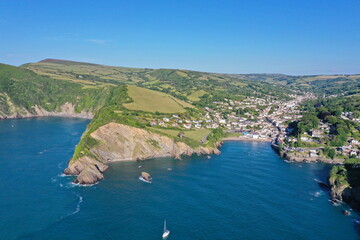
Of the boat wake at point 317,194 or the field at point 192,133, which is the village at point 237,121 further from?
the boat wake at point 317,194

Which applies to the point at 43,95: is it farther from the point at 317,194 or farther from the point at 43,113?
the point at 317,194

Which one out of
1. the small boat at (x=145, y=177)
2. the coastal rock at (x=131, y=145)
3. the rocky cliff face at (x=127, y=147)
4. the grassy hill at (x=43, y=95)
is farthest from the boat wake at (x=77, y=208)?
the grassy hill at (x=43, y=95)

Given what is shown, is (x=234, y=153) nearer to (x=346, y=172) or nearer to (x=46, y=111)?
(x=346, y=172)

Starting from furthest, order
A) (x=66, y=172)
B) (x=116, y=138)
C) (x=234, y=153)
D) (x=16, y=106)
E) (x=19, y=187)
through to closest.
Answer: (x=16, y=106) → (x=234, y=153) → (x=116, y=138) → (x=66, y=172) → (x=19, y=187)

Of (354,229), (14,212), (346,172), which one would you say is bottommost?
(14,212)

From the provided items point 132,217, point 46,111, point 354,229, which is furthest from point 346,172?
point 46,111

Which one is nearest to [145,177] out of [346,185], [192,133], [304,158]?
[192,133]

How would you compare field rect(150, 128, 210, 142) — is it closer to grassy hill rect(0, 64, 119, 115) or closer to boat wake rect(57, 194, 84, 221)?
boat wake rect(57, 194, 84, 221)

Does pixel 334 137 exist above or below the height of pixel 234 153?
above
